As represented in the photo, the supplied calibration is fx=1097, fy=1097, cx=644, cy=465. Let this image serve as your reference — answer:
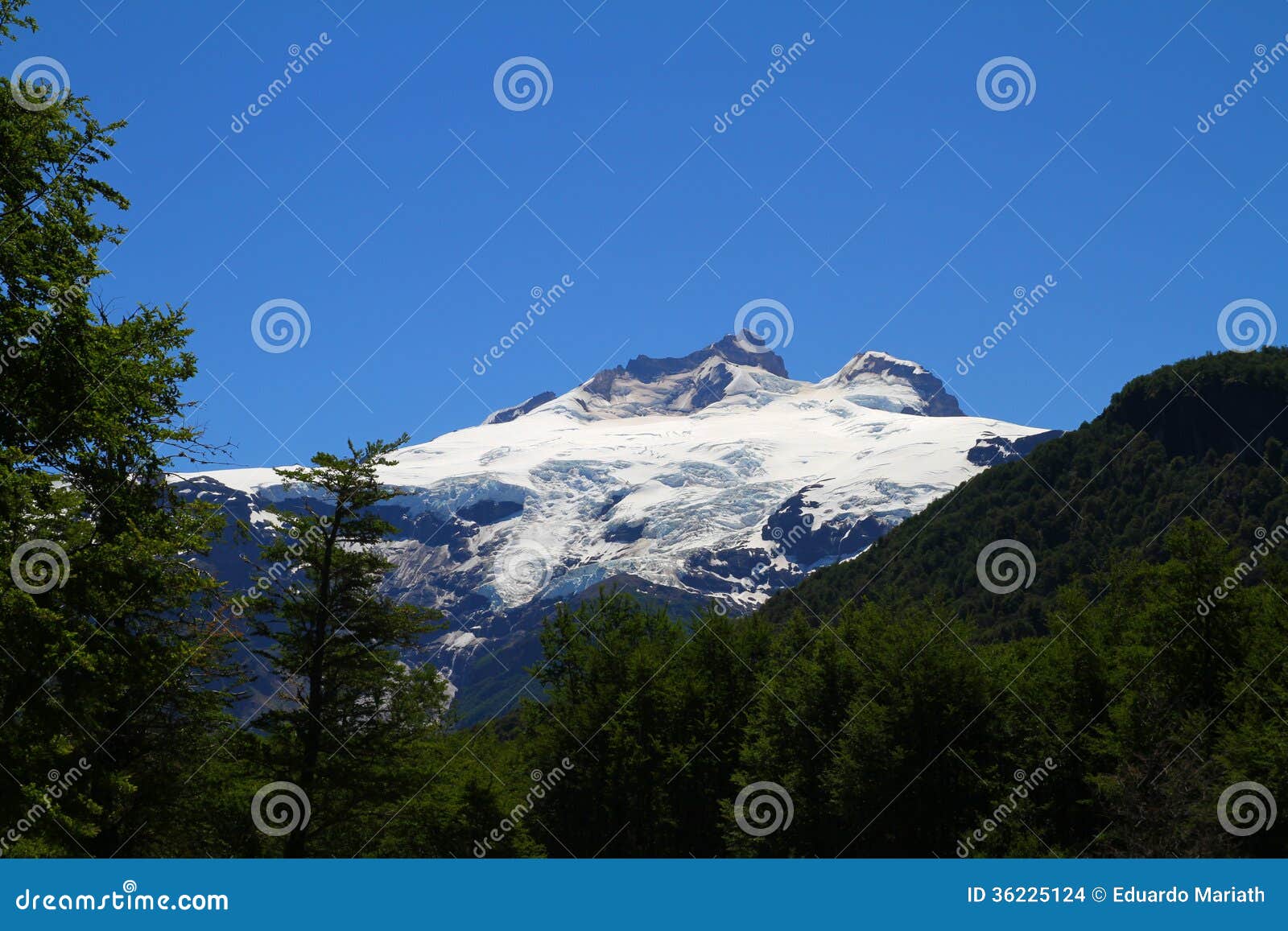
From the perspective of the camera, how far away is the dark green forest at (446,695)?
833 inches

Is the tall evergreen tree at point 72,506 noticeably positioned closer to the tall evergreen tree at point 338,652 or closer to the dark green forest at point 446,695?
the dark green forest at point 446,695

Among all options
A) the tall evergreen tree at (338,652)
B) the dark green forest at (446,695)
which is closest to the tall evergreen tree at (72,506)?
the dark green forest at (446,695)

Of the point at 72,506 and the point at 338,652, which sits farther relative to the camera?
the point at 338,652

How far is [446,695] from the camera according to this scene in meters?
66.6

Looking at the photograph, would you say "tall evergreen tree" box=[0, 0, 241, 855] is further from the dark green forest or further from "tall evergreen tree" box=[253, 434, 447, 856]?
"tall evergreen tree" box=[253, 434, 447, 856]

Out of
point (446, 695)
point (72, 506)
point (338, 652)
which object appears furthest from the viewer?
point (446, 695)

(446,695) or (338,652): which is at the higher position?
(338,652)

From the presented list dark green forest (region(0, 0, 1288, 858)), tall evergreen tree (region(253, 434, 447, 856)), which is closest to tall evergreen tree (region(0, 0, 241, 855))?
dark green forest (region(0, 0, 1288, 858))

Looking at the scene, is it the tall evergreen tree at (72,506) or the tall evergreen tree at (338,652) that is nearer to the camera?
the tall evergreen tree at (72,506)

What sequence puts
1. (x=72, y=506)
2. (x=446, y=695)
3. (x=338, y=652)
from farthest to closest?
(x=446, y=695) → (x=338, y=652) → (x=72, y=506)

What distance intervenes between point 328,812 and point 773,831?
3191 centimetres

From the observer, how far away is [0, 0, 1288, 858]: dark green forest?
69.4 feet

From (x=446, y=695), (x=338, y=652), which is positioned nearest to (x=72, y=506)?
(x=338, y=652)

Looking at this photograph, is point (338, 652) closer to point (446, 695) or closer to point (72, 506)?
point (72, 506)
